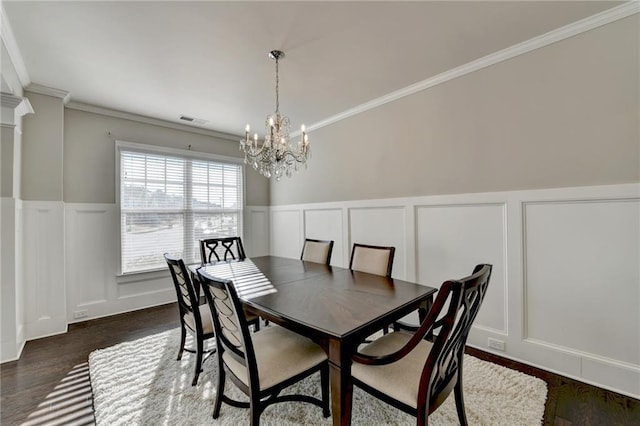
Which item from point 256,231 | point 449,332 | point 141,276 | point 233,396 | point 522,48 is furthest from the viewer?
point 256,231

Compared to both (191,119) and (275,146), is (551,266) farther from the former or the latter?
(191,119)

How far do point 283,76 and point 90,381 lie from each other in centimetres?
309

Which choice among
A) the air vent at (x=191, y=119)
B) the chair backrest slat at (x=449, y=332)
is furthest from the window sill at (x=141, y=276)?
the chair backrest slat at (x=449, y=332)

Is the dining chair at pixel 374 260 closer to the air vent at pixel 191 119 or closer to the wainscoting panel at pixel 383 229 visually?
the wainscoting panel at pixel 383 229

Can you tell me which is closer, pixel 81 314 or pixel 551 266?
pixel 551 266

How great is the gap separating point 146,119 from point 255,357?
382 cm

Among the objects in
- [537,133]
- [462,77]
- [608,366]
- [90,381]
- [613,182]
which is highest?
[462,77]

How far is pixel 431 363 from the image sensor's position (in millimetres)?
1186

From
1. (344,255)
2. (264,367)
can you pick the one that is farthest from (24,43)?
(344,255)

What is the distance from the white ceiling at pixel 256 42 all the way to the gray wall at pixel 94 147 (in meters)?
0.40

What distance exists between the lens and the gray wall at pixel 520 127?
6.33 feet

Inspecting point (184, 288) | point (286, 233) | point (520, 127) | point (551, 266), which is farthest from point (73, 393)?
point (520, 127)

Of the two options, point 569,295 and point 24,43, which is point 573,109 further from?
point 24,43

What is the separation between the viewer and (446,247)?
276 centimetres
